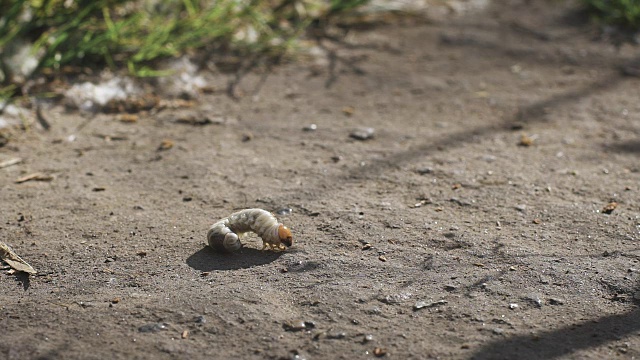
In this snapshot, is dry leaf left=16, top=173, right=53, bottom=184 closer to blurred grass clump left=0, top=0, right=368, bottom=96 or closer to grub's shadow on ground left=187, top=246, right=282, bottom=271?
blurred grass clump left=0, top=0, right=368, bottom=96

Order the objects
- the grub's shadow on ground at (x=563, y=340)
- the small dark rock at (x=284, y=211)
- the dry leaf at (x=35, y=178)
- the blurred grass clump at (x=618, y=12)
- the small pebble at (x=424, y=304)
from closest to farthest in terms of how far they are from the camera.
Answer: the grub's shadow on ground at (x=563, y=340) → the small pebble at (x=424, y=304) → the small dark rock at (x=284, y=211) → the dry leaf at (x=35, y=178) → the blurred grass clump at (x=618, y=12)

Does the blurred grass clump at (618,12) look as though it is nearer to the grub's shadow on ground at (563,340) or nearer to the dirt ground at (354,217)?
the dirt ground at (354,217)

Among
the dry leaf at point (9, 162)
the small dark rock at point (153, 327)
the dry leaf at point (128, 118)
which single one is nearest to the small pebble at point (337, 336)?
the small dark rock at point (153, 327)

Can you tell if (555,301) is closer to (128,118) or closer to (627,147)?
(627,147)

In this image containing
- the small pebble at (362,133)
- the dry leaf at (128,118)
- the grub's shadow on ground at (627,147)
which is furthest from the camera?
the dry leaf at (128,118)

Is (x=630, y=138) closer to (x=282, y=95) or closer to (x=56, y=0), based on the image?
(x=282, y=95)

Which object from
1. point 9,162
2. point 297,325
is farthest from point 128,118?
point 297,325

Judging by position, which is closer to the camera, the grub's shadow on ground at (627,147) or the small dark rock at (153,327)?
the small dark rock at (153,327)
